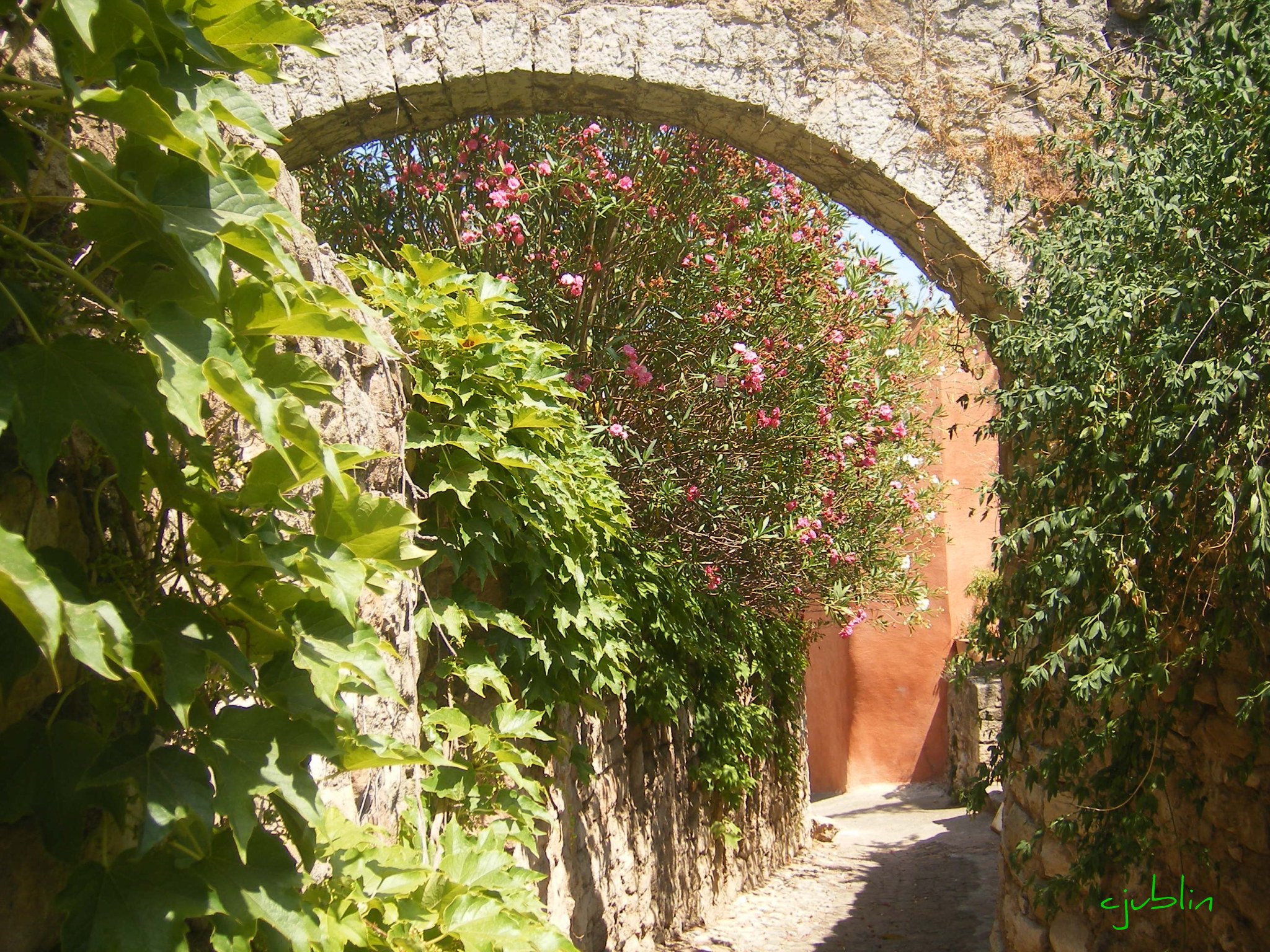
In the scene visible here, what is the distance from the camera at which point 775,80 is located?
3.54m

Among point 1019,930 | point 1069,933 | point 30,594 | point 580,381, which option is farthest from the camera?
point 580,381

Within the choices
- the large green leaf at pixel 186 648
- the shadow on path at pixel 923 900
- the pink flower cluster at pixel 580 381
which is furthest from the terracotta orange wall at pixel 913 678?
the large green leaf at pixel 186 648

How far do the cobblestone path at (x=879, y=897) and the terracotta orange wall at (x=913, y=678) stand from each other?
9.25 ft

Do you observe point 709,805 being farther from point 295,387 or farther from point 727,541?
point 295,387

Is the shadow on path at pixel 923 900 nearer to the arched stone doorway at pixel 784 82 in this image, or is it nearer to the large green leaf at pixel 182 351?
the arched stone doorway at pixel 784 82

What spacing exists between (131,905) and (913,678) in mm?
13316

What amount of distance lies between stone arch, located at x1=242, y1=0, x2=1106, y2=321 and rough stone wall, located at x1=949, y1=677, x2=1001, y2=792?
7525 millimetres

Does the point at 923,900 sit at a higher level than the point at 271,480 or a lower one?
lower

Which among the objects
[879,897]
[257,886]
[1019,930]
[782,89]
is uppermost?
[782,89]

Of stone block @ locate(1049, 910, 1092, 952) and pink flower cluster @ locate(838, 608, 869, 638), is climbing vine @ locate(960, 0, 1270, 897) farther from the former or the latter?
pink flower cluster @ locate(838, 608, 869, 638)

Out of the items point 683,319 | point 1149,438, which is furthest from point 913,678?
point 1149,438

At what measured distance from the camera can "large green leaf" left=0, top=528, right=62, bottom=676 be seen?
755 mm

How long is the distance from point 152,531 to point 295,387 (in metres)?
0.28

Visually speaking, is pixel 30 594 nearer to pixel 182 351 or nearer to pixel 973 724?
pixel 182 351
